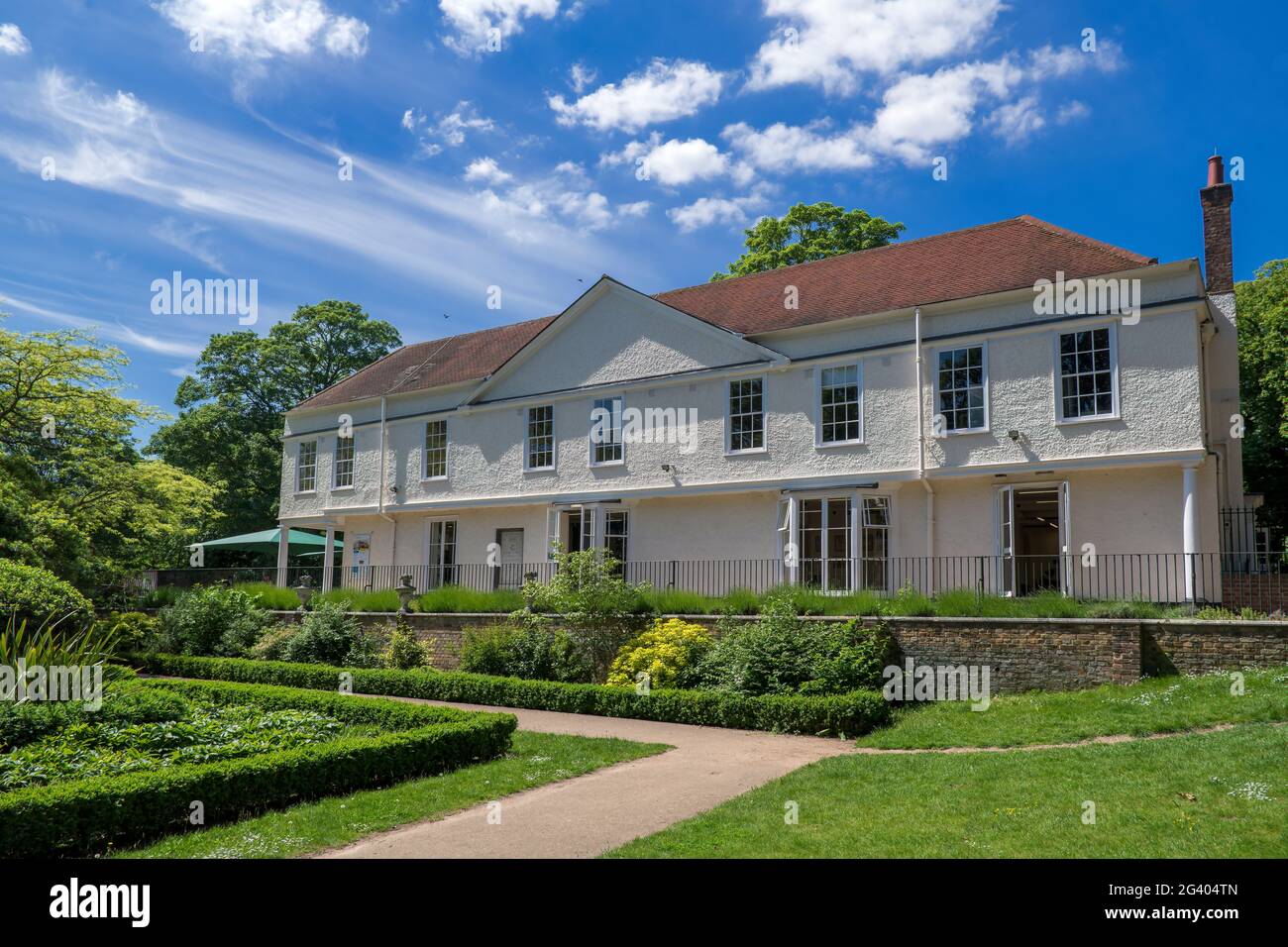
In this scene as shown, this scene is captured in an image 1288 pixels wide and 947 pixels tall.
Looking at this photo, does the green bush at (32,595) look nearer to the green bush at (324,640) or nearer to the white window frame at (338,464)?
the green bush at (324,640)

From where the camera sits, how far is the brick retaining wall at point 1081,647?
45.1ft

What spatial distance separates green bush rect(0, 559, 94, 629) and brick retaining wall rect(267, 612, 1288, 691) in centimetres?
1465

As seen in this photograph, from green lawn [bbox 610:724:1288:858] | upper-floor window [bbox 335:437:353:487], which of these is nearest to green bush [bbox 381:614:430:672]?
upper-floor window [bbox 335:437:353:487]

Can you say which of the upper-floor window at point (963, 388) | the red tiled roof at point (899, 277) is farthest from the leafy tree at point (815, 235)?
the upper-floor window at point (963, 388)

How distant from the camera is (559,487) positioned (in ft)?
80.9

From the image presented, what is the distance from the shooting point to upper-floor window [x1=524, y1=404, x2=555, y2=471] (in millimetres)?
25156

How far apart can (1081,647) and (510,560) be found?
15385mm

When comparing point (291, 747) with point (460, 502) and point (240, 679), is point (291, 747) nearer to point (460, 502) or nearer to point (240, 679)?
point (240, 679)

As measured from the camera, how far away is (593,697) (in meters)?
16.3

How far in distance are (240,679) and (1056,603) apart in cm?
1686

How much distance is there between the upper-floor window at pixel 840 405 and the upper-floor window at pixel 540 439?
7715 millimetres

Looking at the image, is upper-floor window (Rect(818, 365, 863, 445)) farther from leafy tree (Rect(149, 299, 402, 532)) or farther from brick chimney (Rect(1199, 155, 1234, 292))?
leafy tree (Rect(149, 299, 402, 532))
